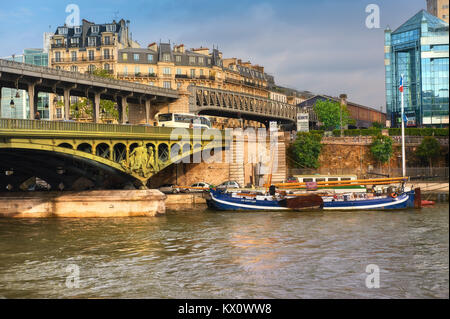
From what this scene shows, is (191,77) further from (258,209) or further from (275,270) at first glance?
(275,270)

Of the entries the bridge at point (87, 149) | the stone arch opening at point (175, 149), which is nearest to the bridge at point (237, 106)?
the stone arch opening at point (175, 149)

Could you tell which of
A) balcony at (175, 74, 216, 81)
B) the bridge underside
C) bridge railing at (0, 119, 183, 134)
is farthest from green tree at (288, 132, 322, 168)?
balcony at (175, 74, 216, 81)

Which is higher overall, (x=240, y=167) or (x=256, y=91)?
(x=256, y=91)

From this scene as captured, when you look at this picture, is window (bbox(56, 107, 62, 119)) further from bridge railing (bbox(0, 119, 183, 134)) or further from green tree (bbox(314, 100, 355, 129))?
green tree (bbox(314, 100, 355, 129))

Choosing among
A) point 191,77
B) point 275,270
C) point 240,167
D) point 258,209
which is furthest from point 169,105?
point 275,270

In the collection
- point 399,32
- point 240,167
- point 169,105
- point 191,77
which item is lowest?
point 240,167

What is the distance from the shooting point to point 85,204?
Result: 1779 inches

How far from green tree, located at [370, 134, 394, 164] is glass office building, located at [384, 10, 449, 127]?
2765 cm

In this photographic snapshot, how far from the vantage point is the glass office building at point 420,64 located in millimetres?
93312

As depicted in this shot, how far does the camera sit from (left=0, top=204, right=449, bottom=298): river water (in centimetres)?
2052

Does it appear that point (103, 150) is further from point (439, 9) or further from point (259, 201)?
point (439, 9)

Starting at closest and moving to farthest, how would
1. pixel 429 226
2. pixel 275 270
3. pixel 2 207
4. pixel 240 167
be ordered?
1. pixel 275 270
2. pixel 429 226
3. pixel 2 207
4. pixel 240 167

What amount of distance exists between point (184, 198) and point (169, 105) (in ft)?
47.9

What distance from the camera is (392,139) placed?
230 feet
